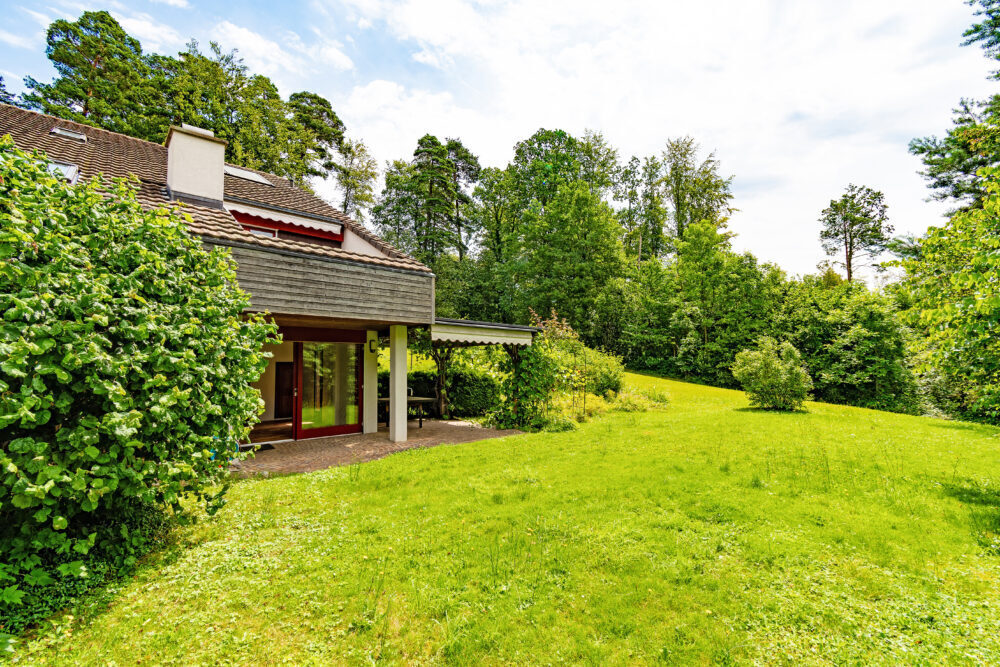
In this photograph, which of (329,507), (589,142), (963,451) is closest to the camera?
(329,507)

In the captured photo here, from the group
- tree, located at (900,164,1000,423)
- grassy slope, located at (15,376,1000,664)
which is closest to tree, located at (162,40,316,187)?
grassy slope, located at (15,376,1000,664)

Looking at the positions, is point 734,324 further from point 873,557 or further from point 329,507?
point 329,507

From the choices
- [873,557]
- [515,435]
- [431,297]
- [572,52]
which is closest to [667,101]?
[572,52]

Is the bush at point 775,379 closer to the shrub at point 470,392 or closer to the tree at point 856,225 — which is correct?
the shrub at point 470,392

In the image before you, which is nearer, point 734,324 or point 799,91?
point 799,91

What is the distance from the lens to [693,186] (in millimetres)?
32250

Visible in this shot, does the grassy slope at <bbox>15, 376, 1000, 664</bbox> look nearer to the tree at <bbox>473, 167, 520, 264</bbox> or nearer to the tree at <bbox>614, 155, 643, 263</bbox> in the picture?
the tree at <bbox>473, 167, 520, 264</bbox>

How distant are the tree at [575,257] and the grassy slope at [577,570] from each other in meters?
21.2

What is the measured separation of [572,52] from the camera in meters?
9.12

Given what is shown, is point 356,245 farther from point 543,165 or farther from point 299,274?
point 543,165

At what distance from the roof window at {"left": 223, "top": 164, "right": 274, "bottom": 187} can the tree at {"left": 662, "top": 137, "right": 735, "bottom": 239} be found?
29166 mm

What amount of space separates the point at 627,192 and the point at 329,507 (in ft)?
122

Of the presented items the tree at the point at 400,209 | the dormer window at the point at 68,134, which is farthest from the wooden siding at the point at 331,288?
the tree at the point at 400,209

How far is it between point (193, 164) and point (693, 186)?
109 feet
